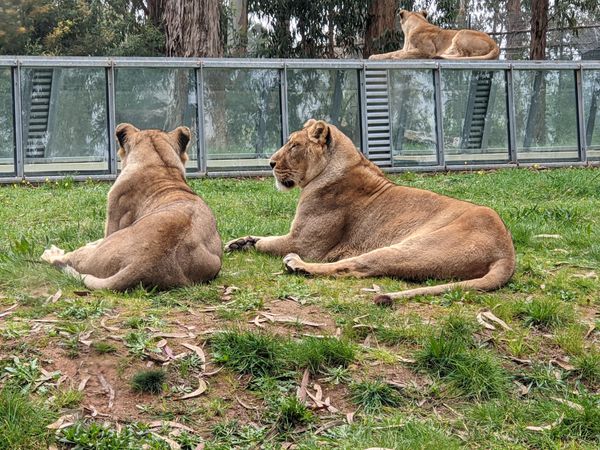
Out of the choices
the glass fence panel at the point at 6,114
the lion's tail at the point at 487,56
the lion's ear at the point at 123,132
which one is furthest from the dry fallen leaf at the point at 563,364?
the lion's tail at the point at 487,56

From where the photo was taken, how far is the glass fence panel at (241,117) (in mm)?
16203

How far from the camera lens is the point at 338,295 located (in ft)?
19.4

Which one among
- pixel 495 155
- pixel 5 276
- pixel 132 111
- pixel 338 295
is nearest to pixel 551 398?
pixel 338 295

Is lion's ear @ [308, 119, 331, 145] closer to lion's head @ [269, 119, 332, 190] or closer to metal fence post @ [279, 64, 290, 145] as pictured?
lion's head @ [269, 119, 332, 190]

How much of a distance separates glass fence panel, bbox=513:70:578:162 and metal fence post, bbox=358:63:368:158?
11.6ft

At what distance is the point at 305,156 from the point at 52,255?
2480 millimetres

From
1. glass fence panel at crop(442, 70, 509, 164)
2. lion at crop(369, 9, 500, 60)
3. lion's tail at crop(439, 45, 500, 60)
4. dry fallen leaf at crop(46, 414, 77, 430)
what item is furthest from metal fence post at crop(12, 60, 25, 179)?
dry fallen leaf at crop(46, 414, 77, 430)

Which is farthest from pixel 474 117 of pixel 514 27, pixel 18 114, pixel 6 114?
pixel 514 27

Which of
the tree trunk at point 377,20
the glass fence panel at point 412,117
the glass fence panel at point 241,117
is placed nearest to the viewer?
the glass fence panel at point 241,117

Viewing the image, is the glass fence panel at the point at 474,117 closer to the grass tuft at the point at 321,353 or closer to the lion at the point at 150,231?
the lion at the point at 150,231

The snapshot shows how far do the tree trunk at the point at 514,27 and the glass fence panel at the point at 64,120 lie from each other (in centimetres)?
2053

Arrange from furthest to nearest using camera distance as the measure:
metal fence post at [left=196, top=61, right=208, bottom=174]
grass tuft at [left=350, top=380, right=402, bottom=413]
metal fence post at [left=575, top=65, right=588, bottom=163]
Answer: metal fence post at [left=575, top=65, right=588, bottom=163] < metal fence post at [left=196, top=61, right=208, bottom=174] < grass tuft at [left=350, top=380, right=402, bottom=413]

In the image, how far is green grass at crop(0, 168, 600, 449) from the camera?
4.13 meters

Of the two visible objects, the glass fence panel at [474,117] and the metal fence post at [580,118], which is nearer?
the glass fence panel at [474,117]
